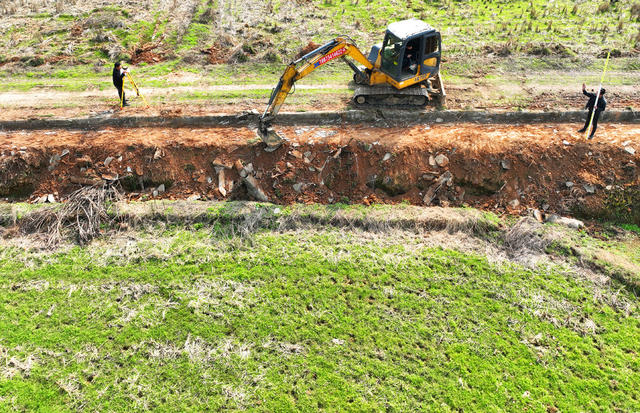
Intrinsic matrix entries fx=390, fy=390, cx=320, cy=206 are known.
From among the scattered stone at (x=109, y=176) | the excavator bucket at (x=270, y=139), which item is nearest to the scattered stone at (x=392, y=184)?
the excavator bucket at (x=270, y=139)

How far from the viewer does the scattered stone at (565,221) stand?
403 inches

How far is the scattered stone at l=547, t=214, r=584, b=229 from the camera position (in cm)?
1023

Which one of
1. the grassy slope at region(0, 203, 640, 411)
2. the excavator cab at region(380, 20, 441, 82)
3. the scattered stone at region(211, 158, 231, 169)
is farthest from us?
the excavator cab at region(380, 20, 441, 82)

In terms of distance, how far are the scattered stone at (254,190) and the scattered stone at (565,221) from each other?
25.3 feet

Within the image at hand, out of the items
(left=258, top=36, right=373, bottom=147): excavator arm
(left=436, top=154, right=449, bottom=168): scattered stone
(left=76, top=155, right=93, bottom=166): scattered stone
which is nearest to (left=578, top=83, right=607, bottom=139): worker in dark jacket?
(left=436, top=154, right=449, bottom=168): scattered stone

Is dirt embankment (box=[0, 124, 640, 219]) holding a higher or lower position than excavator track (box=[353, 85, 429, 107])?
A: lower

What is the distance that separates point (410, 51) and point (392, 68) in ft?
2.48

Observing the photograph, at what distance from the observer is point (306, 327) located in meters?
8.10

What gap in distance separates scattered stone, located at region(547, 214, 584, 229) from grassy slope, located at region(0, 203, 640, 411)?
24.7 inches

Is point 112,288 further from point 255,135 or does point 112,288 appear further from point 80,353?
point 255,135

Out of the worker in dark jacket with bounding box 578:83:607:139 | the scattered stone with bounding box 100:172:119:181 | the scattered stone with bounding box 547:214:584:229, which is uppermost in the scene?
the worker in dark jacket with bounding box 578:83:607:139

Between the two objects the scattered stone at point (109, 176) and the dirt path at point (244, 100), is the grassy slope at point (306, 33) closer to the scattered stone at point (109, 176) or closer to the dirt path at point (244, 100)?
the dirt path at point (244, 100)

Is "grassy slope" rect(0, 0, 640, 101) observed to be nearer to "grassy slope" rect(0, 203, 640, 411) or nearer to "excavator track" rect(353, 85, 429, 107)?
"excavator track" rect(353, 85, 429, 107)

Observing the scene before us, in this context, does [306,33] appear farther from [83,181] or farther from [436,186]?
[83,181]
